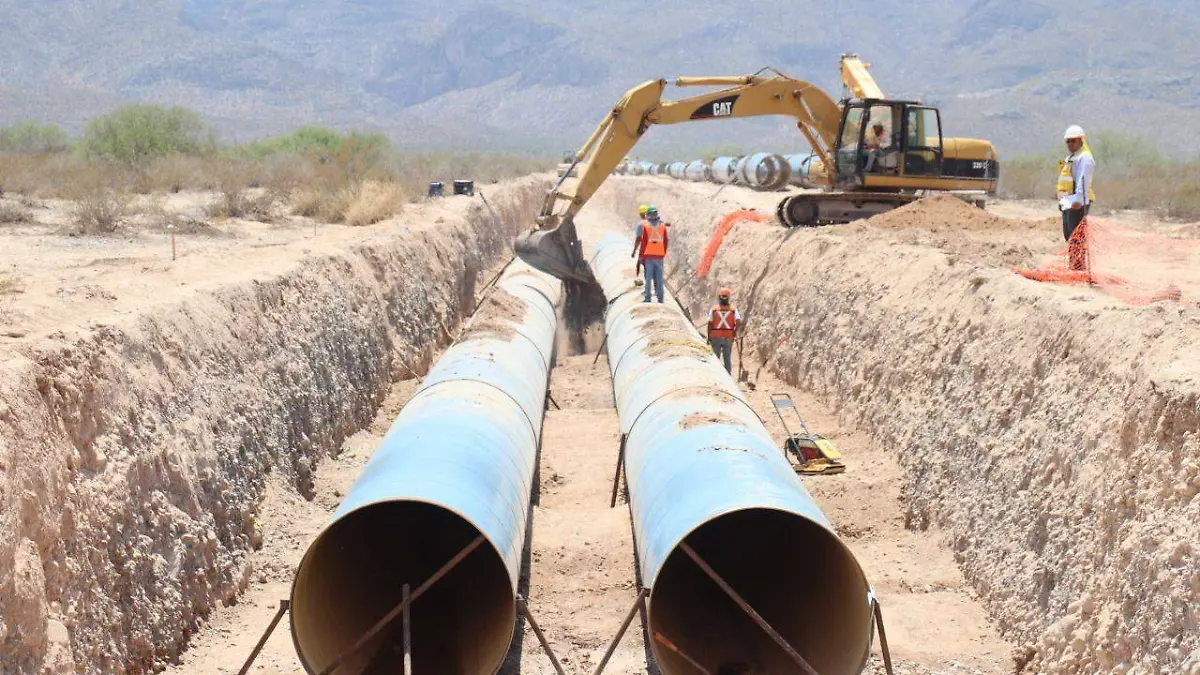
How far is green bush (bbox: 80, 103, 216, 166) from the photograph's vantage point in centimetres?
3615

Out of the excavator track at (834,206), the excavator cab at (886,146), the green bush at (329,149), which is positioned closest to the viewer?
the excavator cab at (886,146)

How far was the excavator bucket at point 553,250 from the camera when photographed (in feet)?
56.7

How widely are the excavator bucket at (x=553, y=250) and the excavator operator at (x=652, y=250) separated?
7.13 feet

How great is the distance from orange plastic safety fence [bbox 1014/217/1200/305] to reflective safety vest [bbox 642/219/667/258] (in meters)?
5.10

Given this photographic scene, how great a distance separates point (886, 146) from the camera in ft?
60.4

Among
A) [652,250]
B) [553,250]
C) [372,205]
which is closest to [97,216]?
[372,205]

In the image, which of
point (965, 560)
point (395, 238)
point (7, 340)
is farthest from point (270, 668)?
point (395, 238)

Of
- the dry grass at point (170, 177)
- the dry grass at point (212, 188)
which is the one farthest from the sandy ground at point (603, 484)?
the dry grass at point (170, 177)

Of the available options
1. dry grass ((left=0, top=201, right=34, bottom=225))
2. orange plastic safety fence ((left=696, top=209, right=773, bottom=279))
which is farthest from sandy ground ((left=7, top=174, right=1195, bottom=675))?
orange plastic safety fence ((left=696, top=209, right=773, bottom=279))

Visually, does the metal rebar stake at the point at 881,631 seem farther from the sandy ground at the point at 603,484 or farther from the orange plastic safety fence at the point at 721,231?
the orange plastic safety fence at the point at 721,231

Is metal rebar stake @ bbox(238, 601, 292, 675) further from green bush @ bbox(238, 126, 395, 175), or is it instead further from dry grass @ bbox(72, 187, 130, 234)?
green bush @ bbox(238, 126, 395, 175)

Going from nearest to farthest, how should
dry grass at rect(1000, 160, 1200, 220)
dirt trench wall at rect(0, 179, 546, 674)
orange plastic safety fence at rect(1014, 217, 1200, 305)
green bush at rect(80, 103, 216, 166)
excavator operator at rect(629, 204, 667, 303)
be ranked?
dirt trench wall at rect(0, 179, 546, 674) < orange plastic safety fence at rect(1014, 217, 1200, 305) < excavator operator at rect(629, 204, 667, 303) < dry grass at rect(1000, 160, 1200, 220) < green bush at rect(80, 103, 216, 166)

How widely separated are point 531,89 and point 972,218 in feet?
525

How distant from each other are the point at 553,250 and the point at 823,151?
17.2ft
